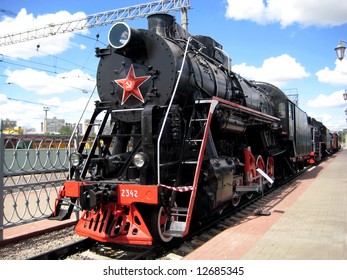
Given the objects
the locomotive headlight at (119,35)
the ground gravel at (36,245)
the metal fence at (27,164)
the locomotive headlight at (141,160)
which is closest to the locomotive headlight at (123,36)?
the locomotive headlight at (119,35)

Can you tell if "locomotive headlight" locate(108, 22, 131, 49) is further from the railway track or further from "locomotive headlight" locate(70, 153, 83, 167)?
the railway track

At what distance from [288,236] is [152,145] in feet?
9.05

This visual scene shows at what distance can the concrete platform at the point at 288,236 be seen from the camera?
494 centimetres

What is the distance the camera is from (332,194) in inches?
410

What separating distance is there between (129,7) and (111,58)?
16591mm

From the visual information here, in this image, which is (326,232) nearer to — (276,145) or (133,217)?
(133,217)

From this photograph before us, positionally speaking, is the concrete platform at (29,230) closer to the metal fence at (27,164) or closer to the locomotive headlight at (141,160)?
the metal fence at (27,164)

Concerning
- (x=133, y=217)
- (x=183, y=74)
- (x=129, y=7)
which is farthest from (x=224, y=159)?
(x=129, y=7)

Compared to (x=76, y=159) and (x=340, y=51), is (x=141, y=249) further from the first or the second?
(x=340, y=51)

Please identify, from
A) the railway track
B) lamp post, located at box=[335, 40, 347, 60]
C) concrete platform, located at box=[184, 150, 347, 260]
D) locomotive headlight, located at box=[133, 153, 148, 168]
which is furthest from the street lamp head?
locomotive headlight, located at box=[133, 153, 148, 168]

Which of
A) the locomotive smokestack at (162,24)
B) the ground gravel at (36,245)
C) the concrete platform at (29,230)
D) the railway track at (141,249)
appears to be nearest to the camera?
the railway track at (141,249)

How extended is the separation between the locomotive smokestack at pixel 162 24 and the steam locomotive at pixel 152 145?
2cm

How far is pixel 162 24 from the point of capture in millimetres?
7105

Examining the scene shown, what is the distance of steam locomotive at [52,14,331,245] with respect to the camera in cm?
548
